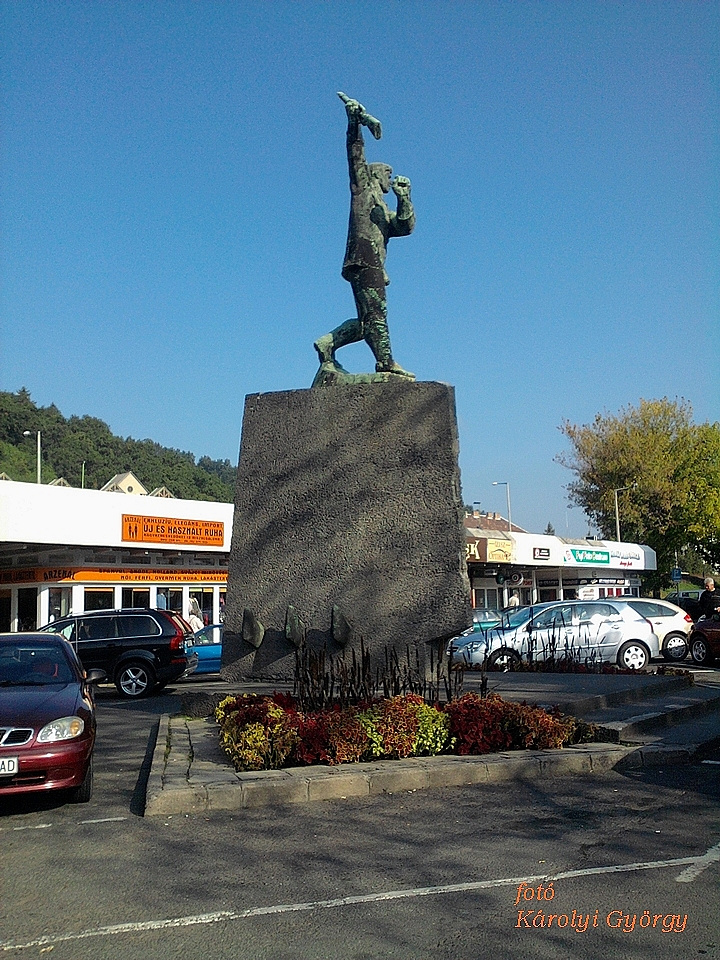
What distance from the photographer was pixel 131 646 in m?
19.4

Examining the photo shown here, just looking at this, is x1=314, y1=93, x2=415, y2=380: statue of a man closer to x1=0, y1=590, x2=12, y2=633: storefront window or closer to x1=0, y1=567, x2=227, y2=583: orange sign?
x1=0, y1=567, x2=227, y2=583: orange sign

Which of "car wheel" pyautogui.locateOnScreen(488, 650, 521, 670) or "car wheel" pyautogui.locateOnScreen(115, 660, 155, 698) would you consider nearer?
"car wheel" pyautogui.locateOnScreen(488, 650, 521, 670)

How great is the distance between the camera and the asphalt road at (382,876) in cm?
431

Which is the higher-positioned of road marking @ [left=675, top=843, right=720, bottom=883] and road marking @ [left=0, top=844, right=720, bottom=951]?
road marking @ [left=675, top=843, right=720, bottom=883]

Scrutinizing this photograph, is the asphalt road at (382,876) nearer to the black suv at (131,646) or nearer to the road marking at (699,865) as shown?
the road marking at (699,865)

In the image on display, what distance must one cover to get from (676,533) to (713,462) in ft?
16.3

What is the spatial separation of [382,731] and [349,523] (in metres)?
3.14

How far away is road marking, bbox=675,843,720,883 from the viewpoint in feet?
16.5

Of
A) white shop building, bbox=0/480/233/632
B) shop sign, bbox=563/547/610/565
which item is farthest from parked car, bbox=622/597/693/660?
shop sign, bbox=563/547/610/565

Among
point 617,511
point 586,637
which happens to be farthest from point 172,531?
point 617,511

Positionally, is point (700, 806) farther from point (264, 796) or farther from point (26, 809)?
point (26, 809)

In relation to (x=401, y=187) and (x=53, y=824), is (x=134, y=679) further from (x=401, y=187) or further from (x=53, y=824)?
(x=53, y=824)

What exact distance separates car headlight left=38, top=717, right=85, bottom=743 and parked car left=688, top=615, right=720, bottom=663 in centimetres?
1867

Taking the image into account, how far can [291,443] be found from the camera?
449 inches
